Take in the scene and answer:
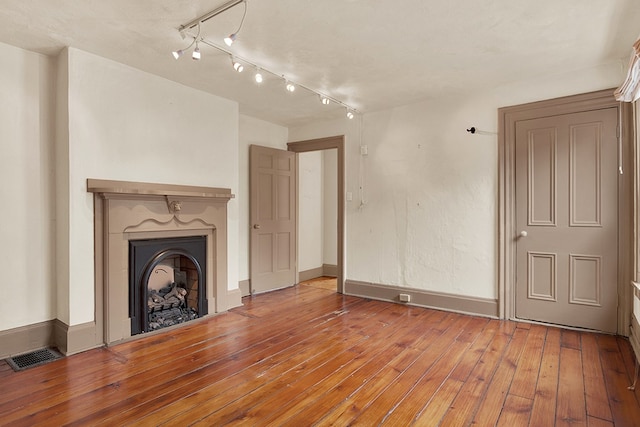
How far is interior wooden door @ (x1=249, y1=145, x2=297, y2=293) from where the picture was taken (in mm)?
5020

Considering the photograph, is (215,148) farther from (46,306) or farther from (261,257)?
(46,306)

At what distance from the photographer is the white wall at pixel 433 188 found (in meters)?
3.91

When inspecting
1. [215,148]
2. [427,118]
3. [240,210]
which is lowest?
[240,210]

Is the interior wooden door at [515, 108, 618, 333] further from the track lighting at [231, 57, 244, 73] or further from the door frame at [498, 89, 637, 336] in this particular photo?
the track lighting at [231, 57, 244, 73]

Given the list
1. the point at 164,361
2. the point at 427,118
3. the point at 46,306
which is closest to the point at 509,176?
the point at 427,118

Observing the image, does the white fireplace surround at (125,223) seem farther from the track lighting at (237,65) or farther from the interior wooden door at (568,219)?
the interior wooden door at (568,219)

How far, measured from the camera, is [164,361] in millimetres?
2791

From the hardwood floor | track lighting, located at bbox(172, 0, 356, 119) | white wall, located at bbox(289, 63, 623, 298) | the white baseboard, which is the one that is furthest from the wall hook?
the hardwood floor

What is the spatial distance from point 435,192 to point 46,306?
4134 mm

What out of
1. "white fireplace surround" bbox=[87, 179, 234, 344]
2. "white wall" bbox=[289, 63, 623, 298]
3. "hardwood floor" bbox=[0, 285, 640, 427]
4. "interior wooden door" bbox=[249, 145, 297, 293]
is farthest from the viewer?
"interior wooden door" bbox=[249, 145, 297, 293]

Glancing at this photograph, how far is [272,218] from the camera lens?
527cm

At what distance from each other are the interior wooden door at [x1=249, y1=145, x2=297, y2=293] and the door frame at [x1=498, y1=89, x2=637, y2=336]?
2.97 meters

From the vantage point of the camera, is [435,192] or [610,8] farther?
[435,192]

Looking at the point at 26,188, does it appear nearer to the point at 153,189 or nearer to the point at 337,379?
the point at 153,189
